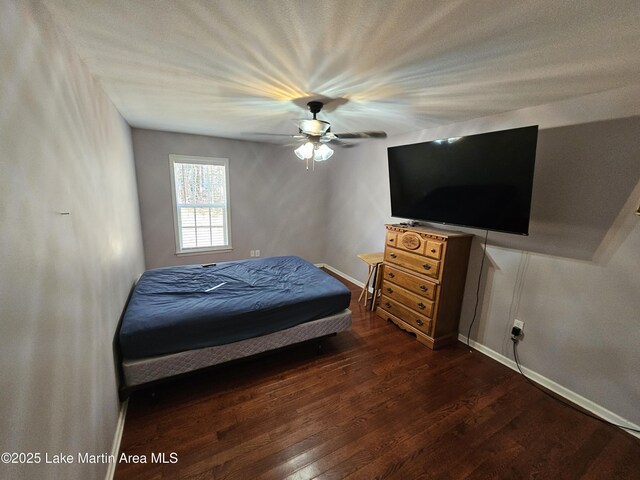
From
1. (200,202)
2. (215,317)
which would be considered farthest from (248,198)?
(215,317)

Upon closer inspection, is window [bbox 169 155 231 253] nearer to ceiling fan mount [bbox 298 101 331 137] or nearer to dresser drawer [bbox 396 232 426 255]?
ceiling fan mount [bbox 298 101 331 137]

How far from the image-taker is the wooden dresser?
8.11 ft

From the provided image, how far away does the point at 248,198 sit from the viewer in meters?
4.18

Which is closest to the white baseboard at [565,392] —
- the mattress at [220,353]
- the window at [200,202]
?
the mattress at [220,353]

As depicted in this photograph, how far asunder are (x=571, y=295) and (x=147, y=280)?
3801 mm

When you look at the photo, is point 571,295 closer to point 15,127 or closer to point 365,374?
point 365,374

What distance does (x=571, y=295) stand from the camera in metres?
1.95

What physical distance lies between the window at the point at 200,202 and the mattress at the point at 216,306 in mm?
1105

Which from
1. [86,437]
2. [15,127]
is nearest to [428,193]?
[15,127]

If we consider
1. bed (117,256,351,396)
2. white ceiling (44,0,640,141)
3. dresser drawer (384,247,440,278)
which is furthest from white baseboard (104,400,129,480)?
dresser drawer (384,247,440,278)

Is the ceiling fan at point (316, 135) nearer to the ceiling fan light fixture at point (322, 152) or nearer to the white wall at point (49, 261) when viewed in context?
the ceiling fan light fixture at point (322, 152)

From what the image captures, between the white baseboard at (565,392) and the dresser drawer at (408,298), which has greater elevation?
the dresser drawer at (408,298)

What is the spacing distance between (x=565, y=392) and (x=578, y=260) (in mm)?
1071

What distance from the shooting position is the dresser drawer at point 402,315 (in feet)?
8.57
